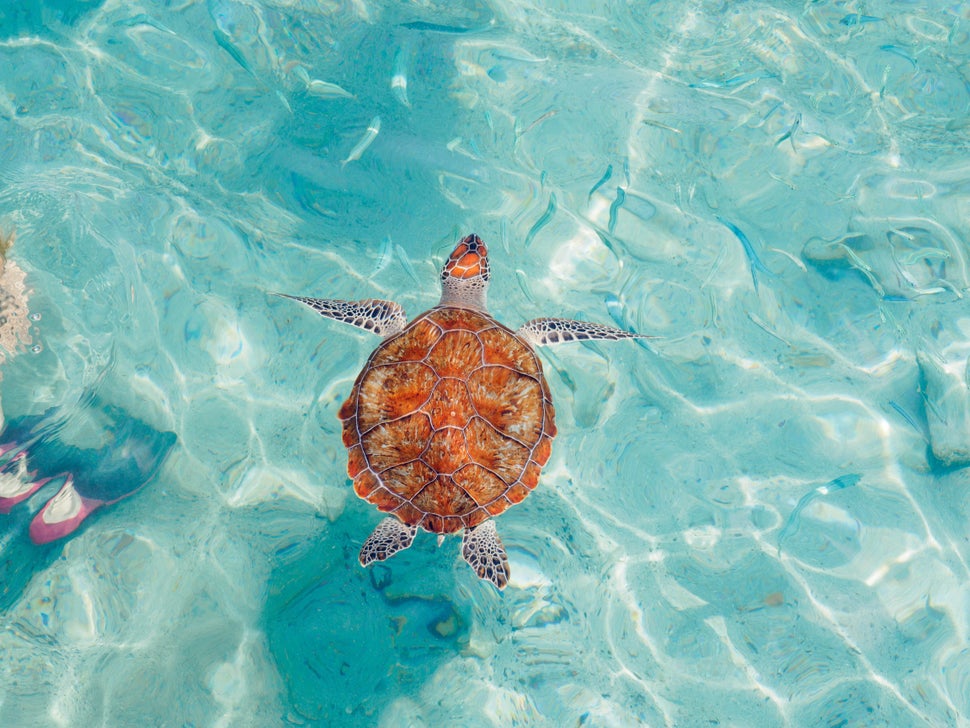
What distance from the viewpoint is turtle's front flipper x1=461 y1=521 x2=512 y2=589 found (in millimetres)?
4102

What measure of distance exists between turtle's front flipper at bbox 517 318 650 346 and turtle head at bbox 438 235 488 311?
1.58ft

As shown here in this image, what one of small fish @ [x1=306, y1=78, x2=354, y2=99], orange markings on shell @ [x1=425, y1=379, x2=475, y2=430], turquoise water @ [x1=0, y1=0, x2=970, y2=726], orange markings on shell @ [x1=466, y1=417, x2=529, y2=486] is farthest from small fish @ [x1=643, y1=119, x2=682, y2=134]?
orange markings on shell @ [x1=466, y1=417, x2=529, y2=486]

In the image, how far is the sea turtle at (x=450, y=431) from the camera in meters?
3.86

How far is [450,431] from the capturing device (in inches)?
151

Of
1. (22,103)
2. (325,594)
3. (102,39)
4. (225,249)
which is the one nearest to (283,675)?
(325,594)

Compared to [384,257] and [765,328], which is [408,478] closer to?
[384,257]

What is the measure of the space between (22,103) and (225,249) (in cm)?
276

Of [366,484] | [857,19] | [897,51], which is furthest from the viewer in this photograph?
[857,19]

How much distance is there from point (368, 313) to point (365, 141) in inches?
78.9

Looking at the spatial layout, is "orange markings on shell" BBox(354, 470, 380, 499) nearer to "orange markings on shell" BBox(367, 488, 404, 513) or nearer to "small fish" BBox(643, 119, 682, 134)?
"orange markings on shell" BBox(367, 488, 404, 513)

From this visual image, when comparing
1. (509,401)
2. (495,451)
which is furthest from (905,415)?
(495,451)

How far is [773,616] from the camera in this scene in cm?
450

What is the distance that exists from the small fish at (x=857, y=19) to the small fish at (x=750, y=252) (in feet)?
9.30

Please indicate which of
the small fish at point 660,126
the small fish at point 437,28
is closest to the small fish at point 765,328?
the small fish at point 660,126
